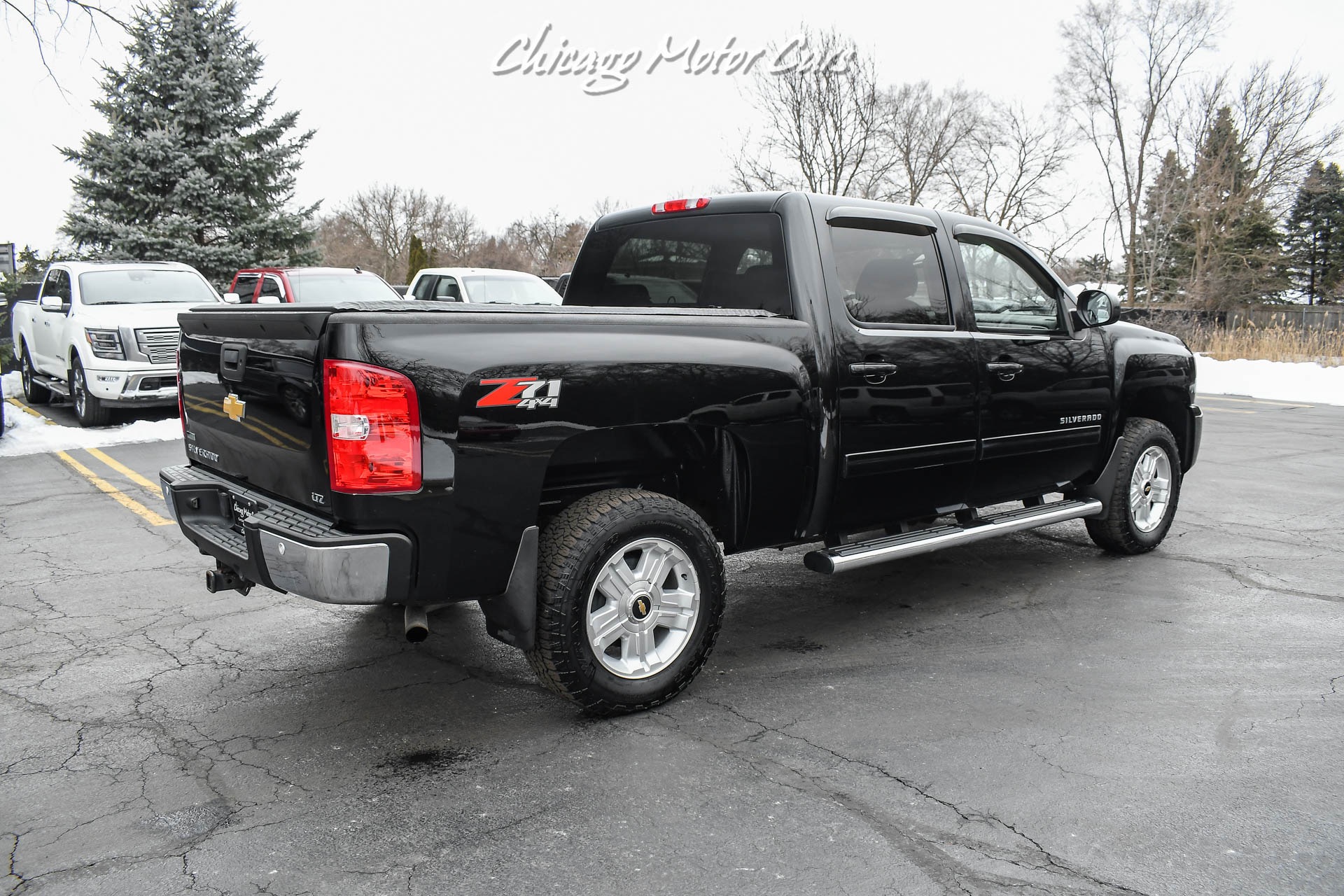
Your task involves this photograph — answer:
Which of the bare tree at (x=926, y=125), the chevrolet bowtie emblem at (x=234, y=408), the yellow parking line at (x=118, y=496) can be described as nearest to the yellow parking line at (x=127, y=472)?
the yellow parking line at (x=118, y=496)

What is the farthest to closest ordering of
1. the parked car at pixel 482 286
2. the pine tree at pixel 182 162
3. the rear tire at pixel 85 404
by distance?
1. the pine tree at pixel 182 162
2. the parked car at pixel 482 286
3. the rear tire at pixel 85 404

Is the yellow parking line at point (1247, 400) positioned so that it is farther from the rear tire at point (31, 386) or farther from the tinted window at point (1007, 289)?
the rear tire at point (31, 386)

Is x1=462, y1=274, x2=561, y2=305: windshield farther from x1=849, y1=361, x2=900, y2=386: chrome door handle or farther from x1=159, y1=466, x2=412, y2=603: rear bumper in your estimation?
x1=159, y1=466, x2=412, y2=603: rear bumper

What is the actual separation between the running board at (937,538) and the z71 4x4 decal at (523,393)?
56.2 inches

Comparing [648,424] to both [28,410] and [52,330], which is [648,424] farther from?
[28,410]

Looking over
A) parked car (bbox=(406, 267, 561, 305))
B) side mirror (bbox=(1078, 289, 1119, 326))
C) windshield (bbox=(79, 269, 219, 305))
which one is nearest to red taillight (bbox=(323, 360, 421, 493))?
side mirror (bbox=(1078, 289, 1119, 326))

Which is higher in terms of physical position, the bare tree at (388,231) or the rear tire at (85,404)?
the bare tree at (388,231)

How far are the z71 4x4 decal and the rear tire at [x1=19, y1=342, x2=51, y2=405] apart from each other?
13.7 meters

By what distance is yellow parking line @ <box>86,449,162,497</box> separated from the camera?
8.48 metres

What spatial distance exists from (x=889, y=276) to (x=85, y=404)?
10.9m

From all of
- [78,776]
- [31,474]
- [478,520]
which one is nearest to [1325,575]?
[478,520]

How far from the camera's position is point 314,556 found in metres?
3.20

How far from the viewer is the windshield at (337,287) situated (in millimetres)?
15156

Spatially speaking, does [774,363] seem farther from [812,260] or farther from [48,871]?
[48,871]
